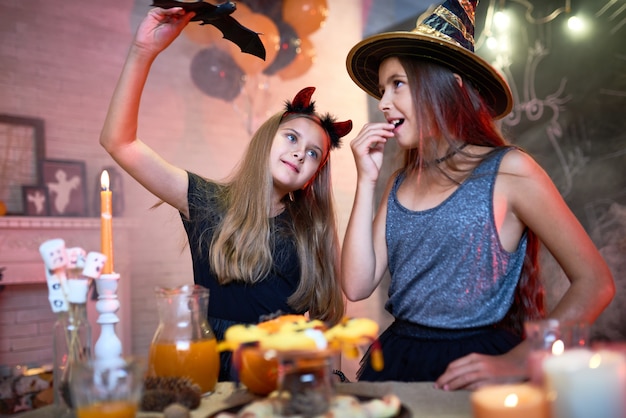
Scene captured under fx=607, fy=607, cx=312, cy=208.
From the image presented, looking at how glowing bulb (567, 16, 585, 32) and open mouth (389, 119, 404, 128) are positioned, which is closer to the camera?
open mouth (389, 119, 404, 128)

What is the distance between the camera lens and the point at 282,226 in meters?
2.18

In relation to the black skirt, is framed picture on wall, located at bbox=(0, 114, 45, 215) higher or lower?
higher

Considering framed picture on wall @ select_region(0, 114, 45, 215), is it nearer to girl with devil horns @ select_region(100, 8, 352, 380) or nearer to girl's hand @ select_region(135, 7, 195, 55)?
girl with devil horns @ select_region(100, 8, 352, 380)

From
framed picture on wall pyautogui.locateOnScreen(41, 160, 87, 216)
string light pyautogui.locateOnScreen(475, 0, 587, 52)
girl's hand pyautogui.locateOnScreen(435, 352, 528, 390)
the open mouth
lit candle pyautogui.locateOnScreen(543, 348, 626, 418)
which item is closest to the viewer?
lit candle pyautogui.locateOnScreen(543, 348, 626, 418)

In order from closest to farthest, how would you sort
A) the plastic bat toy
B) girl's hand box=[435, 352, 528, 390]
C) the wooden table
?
the wooden table → girl's hand box=[435, 352, 528, 390] → the plastic bat toy

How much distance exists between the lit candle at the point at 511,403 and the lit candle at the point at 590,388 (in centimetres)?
2

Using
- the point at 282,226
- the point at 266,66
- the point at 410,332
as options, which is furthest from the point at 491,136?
the point at 266,66

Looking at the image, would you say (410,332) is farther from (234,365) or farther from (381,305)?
(381,305)

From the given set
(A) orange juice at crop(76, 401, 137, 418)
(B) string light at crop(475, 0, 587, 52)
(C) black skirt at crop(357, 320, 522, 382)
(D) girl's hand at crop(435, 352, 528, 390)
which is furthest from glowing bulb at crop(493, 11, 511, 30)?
(A) orange juice at crop(76, 401, 137, 418)

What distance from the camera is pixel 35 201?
3.95m

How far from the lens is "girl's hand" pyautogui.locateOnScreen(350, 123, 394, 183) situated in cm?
180

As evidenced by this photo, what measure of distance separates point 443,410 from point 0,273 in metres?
3.45

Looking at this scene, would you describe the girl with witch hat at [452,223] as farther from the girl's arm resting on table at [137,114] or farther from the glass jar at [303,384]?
the glass jar at [303,384]

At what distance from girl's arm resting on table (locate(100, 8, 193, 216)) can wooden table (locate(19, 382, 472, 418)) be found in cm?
86
